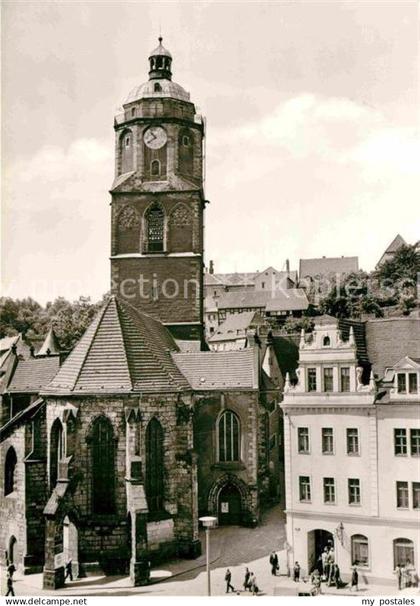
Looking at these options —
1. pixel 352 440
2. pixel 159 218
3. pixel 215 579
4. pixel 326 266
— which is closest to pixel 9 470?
pixel 215 579

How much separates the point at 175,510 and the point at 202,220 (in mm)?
22983

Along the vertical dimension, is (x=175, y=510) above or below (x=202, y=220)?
below

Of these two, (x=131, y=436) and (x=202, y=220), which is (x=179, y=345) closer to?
(x=202, y=220)

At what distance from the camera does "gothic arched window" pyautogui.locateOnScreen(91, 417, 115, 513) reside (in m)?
32.5

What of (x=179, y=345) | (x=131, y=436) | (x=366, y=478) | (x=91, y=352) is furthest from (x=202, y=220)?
(x=366, y=478)

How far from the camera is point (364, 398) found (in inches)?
1227

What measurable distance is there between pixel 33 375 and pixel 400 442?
2945cm

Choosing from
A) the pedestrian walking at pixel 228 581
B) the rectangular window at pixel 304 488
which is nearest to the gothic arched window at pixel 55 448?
the pedestrian walking at pixel 228 581

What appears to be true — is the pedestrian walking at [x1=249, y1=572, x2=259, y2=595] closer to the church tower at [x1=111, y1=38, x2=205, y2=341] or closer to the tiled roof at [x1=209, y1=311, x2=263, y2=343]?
the church tower at [x1=111, y1=38, x2=205, y2=341]

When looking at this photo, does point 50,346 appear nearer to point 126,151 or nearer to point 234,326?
point 126,151

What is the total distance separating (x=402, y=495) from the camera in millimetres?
29641

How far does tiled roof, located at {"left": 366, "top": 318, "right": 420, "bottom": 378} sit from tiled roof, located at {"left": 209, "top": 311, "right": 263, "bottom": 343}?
209 feet

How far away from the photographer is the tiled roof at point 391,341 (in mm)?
34312

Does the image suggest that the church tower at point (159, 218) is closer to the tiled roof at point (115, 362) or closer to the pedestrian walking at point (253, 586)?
the tiled roof at point (115, 362)
